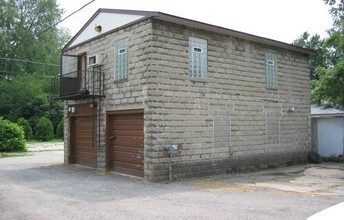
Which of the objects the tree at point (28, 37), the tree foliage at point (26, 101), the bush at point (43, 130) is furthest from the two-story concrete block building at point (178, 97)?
the tree at point (28, 37)

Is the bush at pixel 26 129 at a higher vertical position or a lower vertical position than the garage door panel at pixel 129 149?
higher

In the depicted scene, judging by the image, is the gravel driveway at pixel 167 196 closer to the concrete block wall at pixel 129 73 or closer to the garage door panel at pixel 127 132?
the garage door panel at pixel 127 132

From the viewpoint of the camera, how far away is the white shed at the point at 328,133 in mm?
19125

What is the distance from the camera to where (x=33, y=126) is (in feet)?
133

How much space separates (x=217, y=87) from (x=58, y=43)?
143 feet

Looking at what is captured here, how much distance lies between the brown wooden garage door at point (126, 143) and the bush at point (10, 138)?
1373cm

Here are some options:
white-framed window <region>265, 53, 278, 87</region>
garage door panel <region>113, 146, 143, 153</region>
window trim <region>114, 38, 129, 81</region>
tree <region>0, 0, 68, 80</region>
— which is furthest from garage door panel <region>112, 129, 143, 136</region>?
tree <region>0, 0, 68, 80</region>

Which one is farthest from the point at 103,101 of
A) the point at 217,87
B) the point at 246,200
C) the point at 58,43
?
the point at 58,43

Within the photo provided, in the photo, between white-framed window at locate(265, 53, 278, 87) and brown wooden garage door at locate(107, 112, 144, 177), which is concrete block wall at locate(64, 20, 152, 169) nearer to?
brown wooden garage door at locate(107, 112, 144, 177)

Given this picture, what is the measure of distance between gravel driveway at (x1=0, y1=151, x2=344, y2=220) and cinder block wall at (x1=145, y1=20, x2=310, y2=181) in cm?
89

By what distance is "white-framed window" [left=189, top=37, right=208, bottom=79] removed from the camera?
13641 millimetres

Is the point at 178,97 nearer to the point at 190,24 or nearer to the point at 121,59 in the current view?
the point at 190,24

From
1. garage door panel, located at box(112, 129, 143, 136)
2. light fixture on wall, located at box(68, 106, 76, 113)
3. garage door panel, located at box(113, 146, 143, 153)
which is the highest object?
light fixture on wall, located at box(68, 106, 76, 113)

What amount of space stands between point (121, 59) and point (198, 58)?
2.63m
